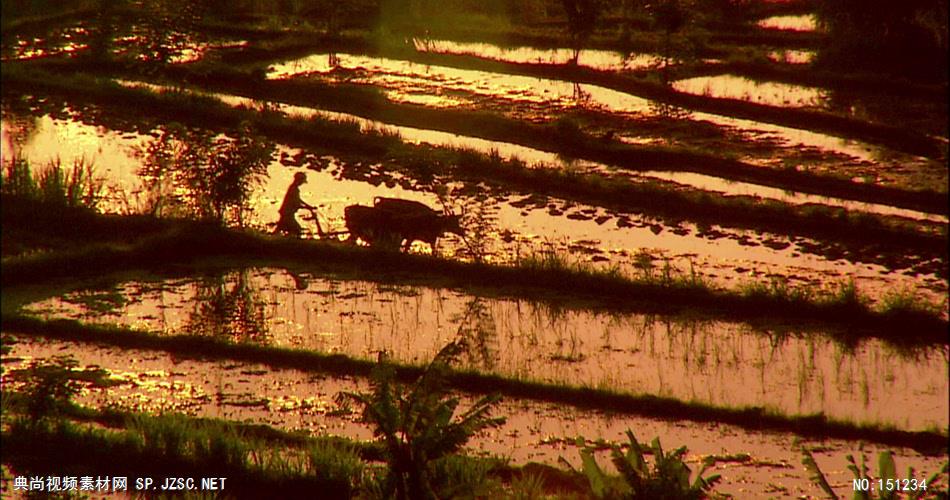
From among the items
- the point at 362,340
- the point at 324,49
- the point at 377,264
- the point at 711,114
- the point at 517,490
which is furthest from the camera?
the point at 324,49

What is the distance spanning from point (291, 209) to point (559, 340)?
69.0 inches

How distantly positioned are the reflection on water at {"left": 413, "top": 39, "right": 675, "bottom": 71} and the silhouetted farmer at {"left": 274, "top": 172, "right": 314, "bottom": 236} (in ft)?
10.8

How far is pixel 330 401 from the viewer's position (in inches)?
151

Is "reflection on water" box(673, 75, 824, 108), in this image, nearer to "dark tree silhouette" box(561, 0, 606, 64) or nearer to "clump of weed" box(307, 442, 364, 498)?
"dark tree silhouette" box(561, 0, 606, 64)

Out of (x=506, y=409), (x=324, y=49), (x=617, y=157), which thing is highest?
(x=324, y=49)

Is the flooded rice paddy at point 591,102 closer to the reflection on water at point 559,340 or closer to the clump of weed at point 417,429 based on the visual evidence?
the reflection on water at point 559,340

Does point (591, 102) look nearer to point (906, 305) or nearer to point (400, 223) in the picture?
point (400, 223)

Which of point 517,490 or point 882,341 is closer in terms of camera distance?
point 517,490

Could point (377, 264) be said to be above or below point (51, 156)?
below

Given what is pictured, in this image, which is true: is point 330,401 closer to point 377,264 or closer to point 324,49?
point 377,264

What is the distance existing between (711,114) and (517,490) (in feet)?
17.6

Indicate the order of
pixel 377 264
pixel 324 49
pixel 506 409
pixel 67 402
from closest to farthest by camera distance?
1. pixel 67 402
2. pixel 506 409
3. pixel 377 264
4. pixel 324 49

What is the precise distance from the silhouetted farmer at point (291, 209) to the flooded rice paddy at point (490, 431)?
4.87 feet

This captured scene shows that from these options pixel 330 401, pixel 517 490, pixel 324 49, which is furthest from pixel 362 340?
pixel 324 49
